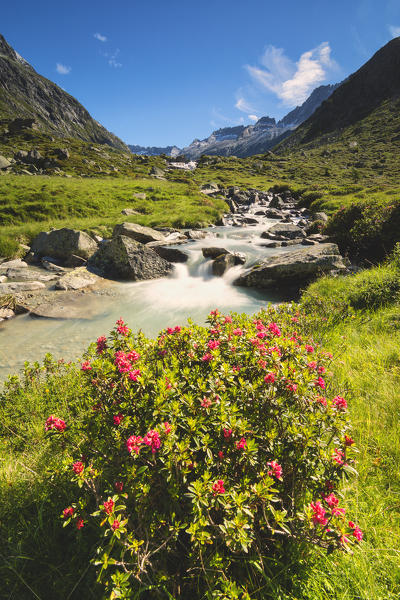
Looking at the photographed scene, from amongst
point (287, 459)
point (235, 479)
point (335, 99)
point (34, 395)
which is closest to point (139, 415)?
point (235, 479)

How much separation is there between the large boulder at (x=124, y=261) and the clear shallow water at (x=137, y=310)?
714mm

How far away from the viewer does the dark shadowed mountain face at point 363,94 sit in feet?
466

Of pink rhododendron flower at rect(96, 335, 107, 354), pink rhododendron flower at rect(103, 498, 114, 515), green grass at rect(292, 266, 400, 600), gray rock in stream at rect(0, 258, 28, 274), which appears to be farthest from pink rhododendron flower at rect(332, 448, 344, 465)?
gray rock in stream at rect(0, 258, 28, 274)

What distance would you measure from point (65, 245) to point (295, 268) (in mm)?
13525

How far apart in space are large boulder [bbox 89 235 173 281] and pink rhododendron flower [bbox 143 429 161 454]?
41.8 feet

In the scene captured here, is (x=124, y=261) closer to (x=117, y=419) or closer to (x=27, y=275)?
(x=27, y=275)

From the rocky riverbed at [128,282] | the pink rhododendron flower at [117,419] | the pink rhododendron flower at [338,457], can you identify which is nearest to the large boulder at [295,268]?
the rocky riverbed at [128,282]

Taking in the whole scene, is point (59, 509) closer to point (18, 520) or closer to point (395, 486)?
point (18, 520)

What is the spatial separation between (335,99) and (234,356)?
222 meters

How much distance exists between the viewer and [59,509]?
2.72m

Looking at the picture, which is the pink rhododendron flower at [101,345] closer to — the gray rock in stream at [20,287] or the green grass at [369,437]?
the green grass at [369,437]

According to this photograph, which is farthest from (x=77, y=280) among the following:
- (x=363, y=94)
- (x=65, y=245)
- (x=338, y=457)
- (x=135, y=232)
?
(x=363, y=94)

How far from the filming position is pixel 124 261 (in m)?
14.0

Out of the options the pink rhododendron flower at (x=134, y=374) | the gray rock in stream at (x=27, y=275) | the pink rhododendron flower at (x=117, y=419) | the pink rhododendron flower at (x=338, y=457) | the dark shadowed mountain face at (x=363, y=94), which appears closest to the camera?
the pink rhododendron flower at (x=338, y=457)
